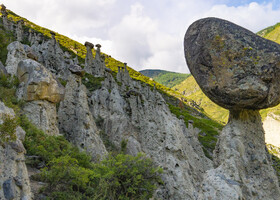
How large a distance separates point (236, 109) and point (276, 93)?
1.16 meters

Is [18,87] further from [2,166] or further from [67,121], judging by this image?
[2,166]

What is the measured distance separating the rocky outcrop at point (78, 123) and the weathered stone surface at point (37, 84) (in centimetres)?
217

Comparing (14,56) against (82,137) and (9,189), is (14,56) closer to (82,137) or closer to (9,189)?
(82,137)

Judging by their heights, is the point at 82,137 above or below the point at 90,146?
above

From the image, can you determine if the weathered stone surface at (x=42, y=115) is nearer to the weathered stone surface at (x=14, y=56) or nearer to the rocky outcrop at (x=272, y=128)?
the weathered stone surface at (x=14, y=56)

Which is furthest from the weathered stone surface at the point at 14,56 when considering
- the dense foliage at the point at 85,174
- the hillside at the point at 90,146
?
the dense foliage at the point at 85,174

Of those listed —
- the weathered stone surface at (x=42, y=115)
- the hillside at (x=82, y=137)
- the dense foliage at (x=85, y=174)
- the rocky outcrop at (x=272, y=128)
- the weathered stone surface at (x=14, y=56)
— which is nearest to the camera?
the dense foliage at (x=85, y=174)

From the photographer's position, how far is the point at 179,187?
45.8 feet

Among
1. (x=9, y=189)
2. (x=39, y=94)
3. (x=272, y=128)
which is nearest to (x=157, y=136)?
(x=39, y=94)

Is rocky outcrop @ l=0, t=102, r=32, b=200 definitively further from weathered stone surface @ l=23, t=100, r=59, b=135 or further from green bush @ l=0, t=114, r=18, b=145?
weathered stone surface @ l=23, t=100, r=59, b=135

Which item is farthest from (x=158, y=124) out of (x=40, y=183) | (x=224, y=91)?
(x=224, y=91)

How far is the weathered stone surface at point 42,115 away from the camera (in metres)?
13.3

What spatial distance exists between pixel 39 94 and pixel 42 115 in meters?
1.48

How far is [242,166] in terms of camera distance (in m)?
6.07
